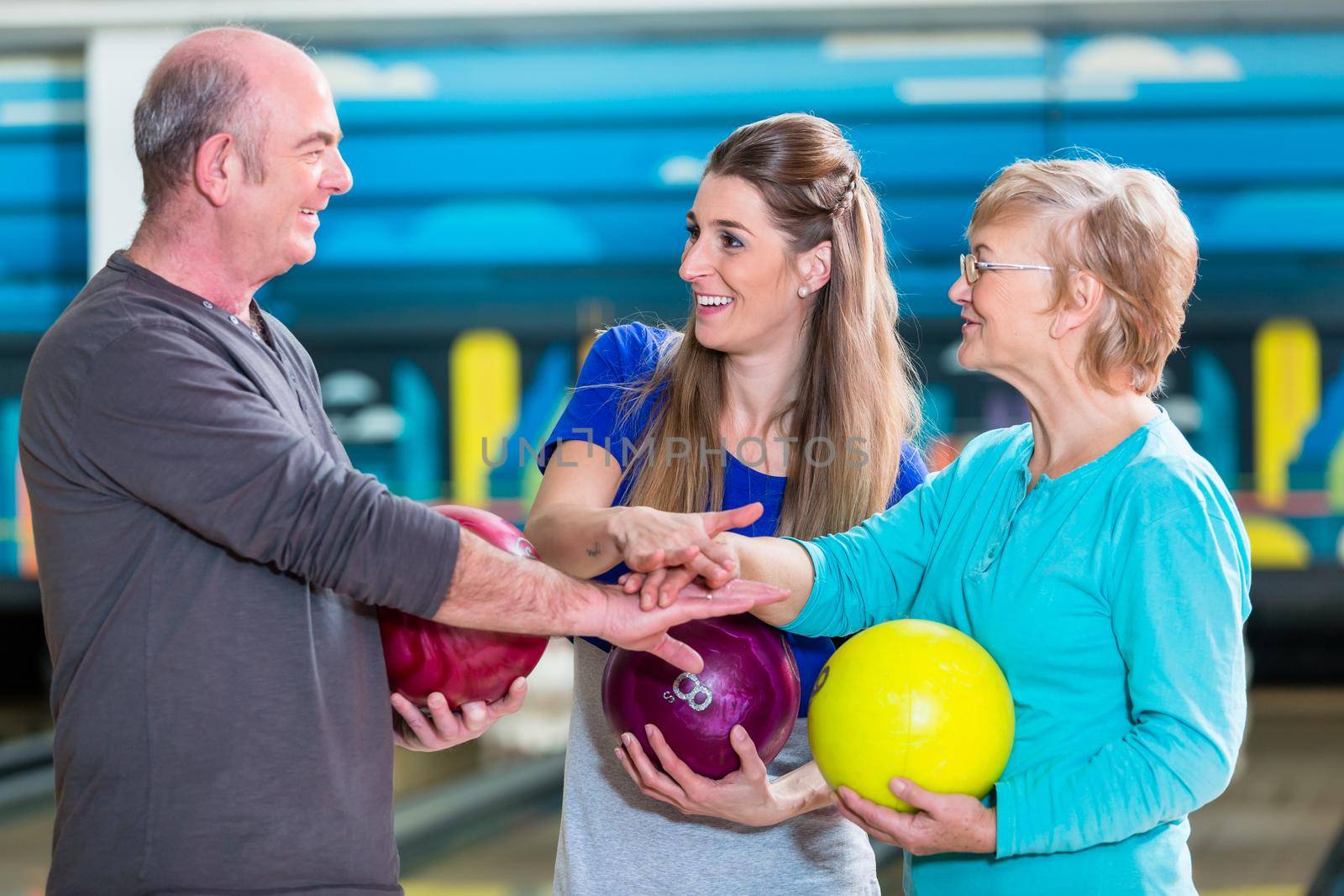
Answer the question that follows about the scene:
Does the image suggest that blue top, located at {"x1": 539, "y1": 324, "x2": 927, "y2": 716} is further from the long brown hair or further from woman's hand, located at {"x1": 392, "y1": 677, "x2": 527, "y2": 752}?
woman's hand, located at {"x1": 392, "y1": 677, "x2": 527, "y2": 752}

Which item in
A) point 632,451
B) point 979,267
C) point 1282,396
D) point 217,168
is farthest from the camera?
point 1282,396

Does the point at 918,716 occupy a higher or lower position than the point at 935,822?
higher

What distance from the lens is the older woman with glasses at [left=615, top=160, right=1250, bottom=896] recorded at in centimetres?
125

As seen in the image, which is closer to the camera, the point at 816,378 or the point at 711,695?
the point at 711,695

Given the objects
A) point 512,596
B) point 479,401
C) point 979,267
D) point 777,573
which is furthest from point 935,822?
point 479,401

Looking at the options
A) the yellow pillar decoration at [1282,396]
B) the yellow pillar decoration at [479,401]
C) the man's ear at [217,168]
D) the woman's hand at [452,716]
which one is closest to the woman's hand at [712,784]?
the woman's hand at [452,716]

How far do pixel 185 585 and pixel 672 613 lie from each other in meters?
0.51

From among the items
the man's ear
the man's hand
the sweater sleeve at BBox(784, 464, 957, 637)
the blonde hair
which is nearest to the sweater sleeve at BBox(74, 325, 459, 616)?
the man's ear

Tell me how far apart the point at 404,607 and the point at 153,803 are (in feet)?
0.95

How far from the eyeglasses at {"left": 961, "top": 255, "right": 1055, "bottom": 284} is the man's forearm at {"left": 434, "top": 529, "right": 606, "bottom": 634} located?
537 millimetres

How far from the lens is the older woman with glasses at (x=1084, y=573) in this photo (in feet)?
4.09

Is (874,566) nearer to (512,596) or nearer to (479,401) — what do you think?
(512,596)

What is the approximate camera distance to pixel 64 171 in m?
5.62

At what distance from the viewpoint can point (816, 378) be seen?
68.9 inches
